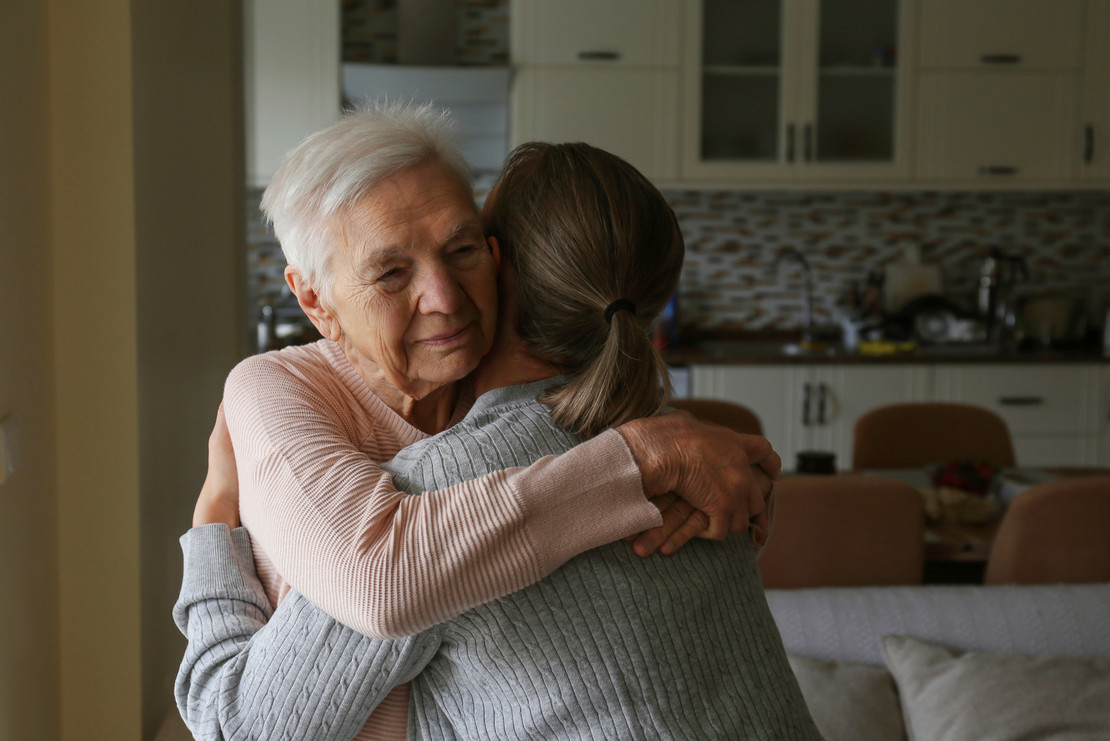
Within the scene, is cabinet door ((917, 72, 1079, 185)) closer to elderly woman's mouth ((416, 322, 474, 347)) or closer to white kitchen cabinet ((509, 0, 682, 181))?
white kitchen cabinet ((509, 0, 682, 181))

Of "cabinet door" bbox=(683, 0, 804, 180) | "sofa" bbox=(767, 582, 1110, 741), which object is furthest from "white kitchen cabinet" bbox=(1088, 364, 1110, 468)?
"sofa" bbox=(767, 582, 1110, 741)

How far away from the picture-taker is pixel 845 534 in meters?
2.04

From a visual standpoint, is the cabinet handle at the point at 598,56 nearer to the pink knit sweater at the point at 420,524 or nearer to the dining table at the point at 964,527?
the dining table at the point at 964,527

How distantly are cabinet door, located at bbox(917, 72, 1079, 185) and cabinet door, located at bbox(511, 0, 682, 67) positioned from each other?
1105 mm

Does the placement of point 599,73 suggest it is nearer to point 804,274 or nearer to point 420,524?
point 804,274

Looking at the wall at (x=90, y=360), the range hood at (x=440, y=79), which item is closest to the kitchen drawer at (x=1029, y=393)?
the range hood at (x=440, y=79)

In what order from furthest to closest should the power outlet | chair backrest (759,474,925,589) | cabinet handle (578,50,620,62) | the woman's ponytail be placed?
cabinet handle (578,50,620,62)
chair backrest (759,474,925,589)
the power outlet
the woman's ponytail

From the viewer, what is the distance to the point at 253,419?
938mm

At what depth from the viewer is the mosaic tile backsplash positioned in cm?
460

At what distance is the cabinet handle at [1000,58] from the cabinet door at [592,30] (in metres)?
1.25

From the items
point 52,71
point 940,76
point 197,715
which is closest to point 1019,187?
point 940,76

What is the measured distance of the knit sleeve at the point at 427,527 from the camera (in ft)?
2.53

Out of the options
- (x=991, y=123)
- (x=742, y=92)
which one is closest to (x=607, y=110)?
(x=742, y=92)

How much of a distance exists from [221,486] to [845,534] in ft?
4.35
